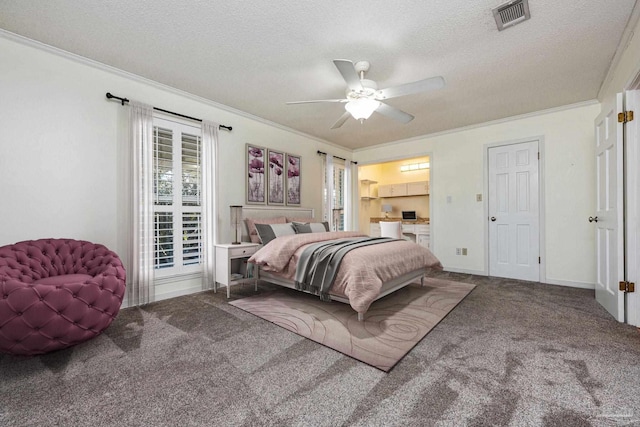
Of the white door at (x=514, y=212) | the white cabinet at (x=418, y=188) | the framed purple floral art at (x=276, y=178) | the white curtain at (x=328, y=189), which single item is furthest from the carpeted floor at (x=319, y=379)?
the white cabinet at (x=418, y=188)

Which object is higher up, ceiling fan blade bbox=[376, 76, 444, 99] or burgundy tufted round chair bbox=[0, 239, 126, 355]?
ceiling fan blade bbox=[376, 76, 444, 99]

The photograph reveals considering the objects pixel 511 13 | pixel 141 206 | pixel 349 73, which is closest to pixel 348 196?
pixel 349 73

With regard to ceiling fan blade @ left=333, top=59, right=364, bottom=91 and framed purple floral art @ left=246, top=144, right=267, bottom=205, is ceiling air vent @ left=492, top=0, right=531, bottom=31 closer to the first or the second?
ceiling fan blade @ left=333, top=59, right=364, bottom=91

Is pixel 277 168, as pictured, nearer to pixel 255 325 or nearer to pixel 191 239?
pixel 191 239

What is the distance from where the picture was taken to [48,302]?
184cm

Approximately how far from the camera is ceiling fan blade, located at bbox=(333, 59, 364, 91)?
234 centimetres

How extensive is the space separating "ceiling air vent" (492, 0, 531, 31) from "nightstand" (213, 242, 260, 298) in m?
3.51

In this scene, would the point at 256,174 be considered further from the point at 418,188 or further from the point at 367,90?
the point at 418,188

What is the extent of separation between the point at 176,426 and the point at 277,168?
402 cm

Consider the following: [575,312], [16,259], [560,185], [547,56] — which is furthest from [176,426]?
[560,185]

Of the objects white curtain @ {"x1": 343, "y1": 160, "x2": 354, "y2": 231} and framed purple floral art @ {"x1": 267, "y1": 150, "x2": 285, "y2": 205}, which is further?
white curtain @ {"x1": 343, "y1": 160, "x2": 354, "y2": 231}

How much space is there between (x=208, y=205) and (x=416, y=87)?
116 inches

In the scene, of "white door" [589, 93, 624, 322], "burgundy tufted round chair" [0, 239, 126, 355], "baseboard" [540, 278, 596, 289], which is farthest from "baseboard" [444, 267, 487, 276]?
"burgundy tufted round chair" [0, 239, 126, 355]

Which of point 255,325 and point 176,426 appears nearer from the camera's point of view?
point 176,426
